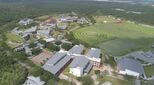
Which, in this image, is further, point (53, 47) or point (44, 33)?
point (44, 33)

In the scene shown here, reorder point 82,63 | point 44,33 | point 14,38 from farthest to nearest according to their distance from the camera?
point 44,33, point 14,38, point 82,63

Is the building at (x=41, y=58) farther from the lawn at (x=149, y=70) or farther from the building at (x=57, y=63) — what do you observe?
the lawn at (x=149, y=70)

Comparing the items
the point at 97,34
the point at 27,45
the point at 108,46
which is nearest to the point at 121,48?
the point at 108,46

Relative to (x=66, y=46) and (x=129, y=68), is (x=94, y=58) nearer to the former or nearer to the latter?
(x=129, y=68)

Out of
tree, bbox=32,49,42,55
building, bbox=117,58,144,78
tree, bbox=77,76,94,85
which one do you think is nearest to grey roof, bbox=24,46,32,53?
tree, bbox=32,49,42,55

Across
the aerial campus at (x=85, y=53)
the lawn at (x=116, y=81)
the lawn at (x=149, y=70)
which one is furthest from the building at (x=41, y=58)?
the lawn at (x=149, y=70)

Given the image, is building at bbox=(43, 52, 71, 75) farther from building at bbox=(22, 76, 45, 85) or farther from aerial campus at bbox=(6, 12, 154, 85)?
building at bbox=(22, 76, 45, 85)

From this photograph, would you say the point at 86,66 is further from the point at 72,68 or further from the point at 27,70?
the point at 27,70

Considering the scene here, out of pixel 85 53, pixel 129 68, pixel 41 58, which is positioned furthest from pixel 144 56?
pixel 41 58
